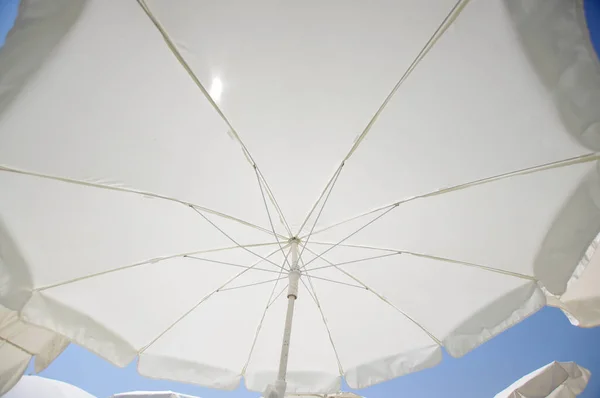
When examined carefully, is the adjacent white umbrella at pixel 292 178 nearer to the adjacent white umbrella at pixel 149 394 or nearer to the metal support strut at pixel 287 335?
the metal support strut at pixel 287 335

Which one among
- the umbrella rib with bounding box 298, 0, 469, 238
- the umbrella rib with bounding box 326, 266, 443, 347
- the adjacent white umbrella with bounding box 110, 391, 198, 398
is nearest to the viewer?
the umbrella rib with bounding box 298, 0, 469, 238

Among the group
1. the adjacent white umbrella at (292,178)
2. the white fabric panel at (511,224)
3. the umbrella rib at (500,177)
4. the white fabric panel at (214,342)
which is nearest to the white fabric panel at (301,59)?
the adjacent white umbrella at (292,178)

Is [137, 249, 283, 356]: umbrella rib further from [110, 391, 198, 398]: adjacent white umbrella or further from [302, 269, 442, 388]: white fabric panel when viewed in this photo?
[110, 391, 198, 398]: adjacent white umbrella

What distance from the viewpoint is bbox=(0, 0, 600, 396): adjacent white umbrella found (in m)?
1.71

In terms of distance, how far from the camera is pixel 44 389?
4.93 m

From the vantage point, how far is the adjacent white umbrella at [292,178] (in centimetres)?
171

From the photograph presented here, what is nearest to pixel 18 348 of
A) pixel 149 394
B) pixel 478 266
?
pixel 149 394

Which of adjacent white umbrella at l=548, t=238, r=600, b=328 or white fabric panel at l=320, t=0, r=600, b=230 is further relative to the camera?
adjacent white umbrella at l=548, t=238, r=600, b=328

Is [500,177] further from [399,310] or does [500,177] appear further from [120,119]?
[120,119]

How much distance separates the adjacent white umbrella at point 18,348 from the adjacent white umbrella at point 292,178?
4.41 feet

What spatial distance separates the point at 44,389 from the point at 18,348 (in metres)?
2.30

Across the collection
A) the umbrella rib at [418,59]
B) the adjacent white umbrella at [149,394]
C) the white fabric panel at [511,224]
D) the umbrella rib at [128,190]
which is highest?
the umbrella rib at [418,59]

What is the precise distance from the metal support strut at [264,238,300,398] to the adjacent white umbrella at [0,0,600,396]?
0.05 feet

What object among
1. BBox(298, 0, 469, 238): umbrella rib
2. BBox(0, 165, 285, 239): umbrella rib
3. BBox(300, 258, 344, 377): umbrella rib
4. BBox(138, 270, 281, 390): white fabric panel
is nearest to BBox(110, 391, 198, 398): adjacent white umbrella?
BBox(138, 270, 281, 390): white fabric panel
